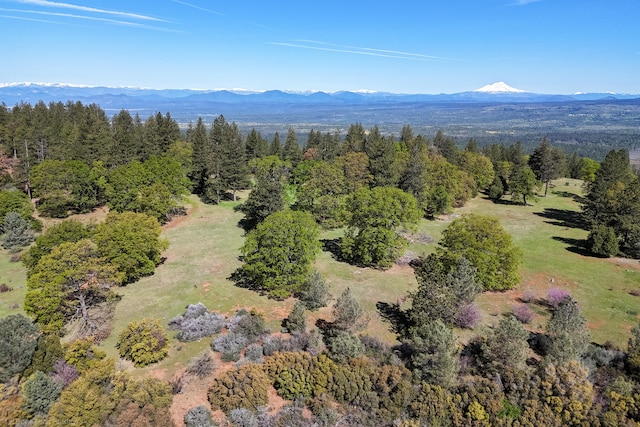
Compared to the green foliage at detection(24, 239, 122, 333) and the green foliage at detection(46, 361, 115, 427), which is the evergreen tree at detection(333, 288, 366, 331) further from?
the green foliage at detection(24, 239, 122, 333)

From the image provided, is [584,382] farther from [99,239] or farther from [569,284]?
[99,239]

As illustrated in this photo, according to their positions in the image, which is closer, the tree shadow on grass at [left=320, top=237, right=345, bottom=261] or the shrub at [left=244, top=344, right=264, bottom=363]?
the shrub at [left=244, top=344, right=264, bottom=363]

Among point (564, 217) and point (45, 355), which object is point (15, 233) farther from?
point (564, 217)

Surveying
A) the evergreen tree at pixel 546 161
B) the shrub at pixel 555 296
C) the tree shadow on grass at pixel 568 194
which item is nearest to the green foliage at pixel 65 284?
the shrub at pixel 555 296

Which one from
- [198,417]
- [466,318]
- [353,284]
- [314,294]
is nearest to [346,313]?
[314,294]

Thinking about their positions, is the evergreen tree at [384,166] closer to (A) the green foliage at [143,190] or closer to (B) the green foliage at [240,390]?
(A) the green foliage at [143,190]

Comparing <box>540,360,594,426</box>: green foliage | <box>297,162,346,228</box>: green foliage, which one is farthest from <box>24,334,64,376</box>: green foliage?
<box>297,162,346,228</box>: green foliage
